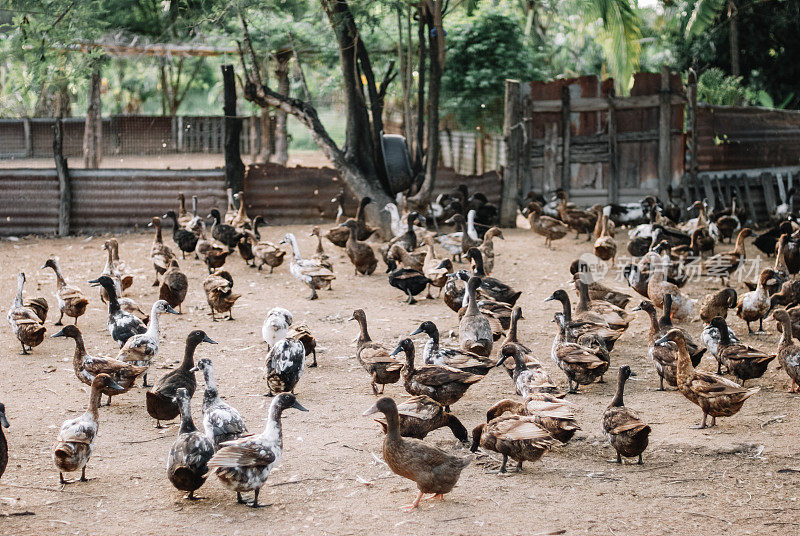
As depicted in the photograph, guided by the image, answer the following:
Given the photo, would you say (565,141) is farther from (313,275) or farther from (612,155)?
(313,275)

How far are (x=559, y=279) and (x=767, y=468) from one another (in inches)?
296

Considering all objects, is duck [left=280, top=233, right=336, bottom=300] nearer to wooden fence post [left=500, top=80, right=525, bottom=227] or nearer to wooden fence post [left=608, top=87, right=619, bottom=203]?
wooden fence post [left=500, top=80, right=525, bottom=227]

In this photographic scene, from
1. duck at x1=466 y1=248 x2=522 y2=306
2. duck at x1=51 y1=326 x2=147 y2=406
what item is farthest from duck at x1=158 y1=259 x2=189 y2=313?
duck at x1=466 y1=248 x2=522 y2=306

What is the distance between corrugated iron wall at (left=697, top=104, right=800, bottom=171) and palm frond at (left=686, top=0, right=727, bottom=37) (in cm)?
381

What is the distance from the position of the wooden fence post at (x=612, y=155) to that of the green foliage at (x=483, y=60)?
5321 millimetres

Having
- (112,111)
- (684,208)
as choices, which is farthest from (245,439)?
(112,111)

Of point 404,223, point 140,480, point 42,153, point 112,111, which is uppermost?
point 112,111

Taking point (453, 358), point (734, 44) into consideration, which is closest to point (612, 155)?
point (734, 44)

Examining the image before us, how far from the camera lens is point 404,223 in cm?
1670

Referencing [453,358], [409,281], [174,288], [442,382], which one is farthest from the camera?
[409,281]

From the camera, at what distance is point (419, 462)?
6234 mm

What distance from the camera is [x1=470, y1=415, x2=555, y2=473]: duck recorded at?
6.71m

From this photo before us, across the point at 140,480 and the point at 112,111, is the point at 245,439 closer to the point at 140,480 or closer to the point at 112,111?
the point at 140,480

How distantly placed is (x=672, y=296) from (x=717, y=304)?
62 centimetres
